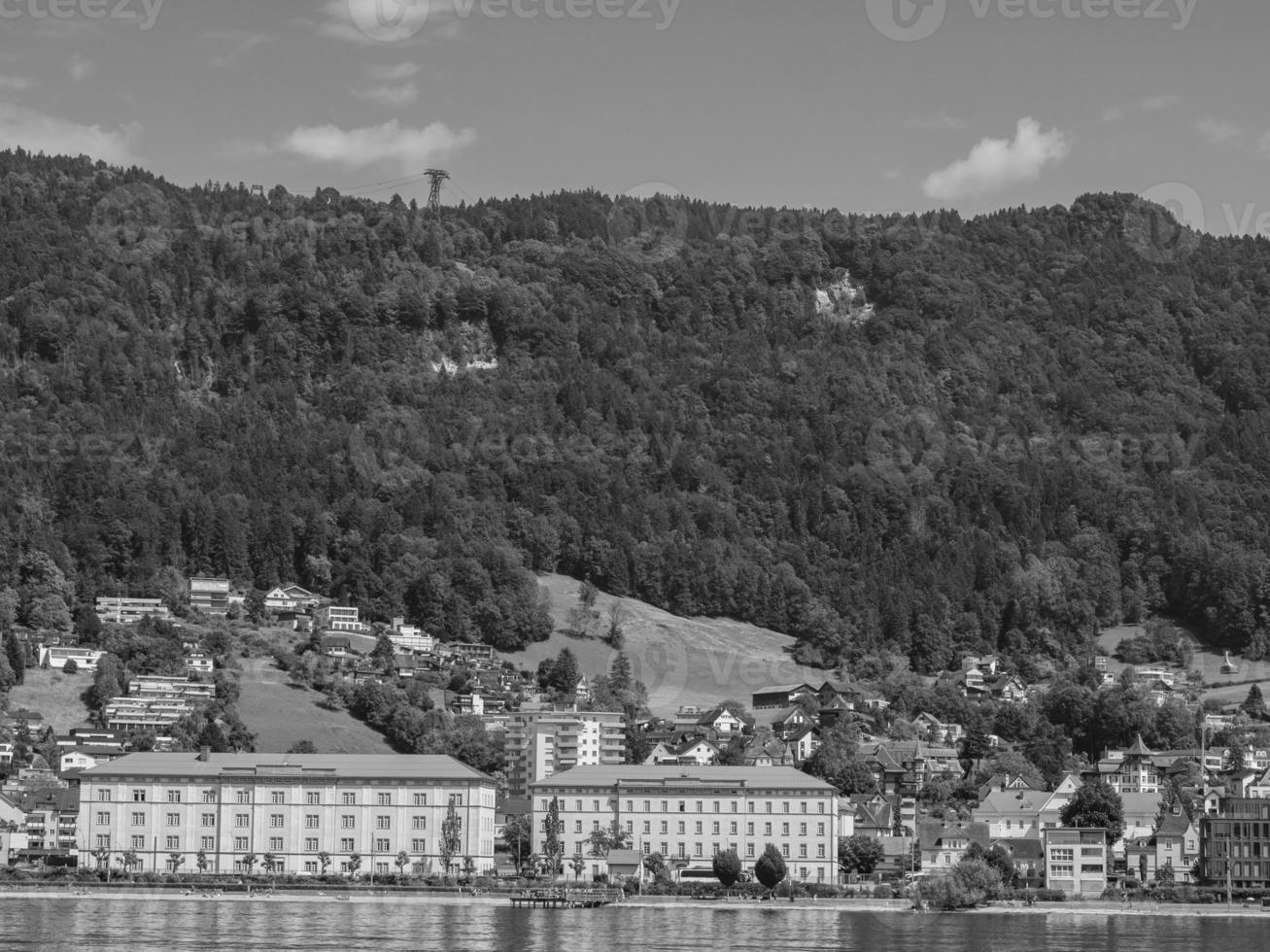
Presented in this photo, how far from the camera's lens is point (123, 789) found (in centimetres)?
13475

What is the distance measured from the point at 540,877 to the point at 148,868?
68.7ft

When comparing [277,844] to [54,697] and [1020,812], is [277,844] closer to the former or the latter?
[1020,812]

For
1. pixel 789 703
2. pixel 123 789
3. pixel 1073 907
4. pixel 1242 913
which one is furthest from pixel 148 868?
pixel 789 703

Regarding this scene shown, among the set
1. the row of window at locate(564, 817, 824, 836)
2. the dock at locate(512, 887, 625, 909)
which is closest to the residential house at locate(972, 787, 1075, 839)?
the row of window at locate(564, 817, 824, 836)

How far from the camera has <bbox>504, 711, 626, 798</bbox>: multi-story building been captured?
6786 inches

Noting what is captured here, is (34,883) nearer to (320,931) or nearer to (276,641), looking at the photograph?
(320,931)

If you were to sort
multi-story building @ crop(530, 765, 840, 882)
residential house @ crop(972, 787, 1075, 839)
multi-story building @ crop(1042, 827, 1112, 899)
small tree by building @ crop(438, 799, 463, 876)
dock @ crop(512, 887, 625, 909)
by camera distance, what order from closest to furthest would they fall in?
dock @ crop(512, 887, 625, 909), small tree by building @ crop(438, 799, 463, 876), multi-story building @ crop(1042, 827, 1112, 899), multi-story building @ crop(530, 765, 840, 882), residential house @ crop(972, 787, 1075, 839)

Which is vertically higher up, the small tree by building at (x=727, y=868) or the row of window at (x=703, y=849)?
the row of window at (x=703, y=849)

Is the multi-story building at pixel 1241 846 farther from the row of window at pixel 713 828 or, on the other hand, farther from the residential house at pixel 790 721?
the residential house at pixel 790 721

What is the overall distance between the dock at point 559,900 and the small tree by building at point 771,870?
8991 millimetres

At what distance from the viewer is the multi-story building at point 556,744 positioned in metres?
172

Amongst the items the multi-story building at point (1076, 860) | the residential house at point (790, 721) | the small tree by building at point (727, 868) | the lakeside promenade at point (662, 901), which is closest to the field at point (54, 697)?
the residential house at point (790, 721)

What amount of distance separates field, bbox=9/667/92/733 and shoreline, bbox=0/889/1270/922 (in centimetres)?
5401

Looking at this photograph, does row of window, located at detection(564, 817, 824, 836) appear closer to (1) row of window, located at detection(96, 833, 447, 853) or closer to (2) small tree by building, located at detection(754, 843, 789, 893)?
(2) small tree by building, located at detection(754, 843, 789, 893)
